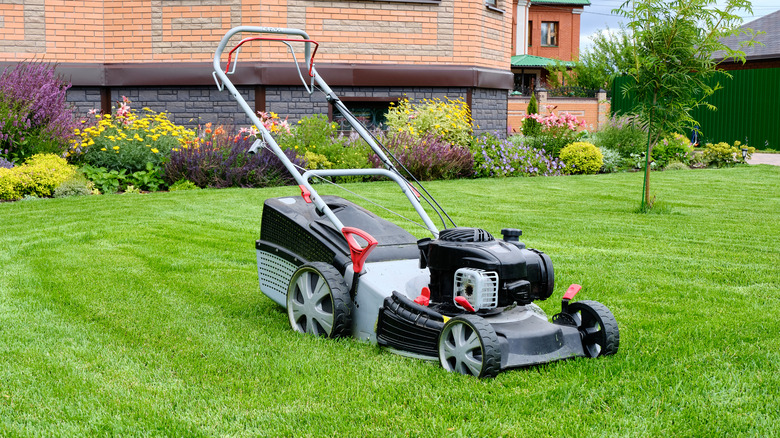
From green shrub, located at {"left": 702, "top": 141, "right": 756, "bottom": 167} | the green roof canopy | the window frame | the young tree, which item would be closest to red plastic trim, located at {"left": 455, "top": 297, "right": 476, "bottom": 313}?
the young tree

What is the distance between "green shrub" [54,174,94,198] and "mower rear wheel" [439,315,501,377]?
27.0ft

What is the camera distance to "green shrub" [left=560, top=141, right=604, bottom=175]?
590 inches

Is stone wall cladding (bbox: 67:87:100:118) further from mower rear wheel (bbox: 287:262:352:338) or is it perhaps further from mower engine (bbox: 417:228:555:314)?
mower engine (bbox: 417:228:555:314)

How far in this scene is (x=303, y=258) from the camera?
443cm

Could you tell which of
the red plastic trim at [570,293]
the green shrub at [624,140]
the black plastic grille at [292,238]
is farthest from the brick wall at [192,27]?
the red plastic trim at [570,293]

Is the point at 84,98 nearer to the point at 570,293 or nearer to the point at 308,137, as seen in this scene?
the point at 308,137

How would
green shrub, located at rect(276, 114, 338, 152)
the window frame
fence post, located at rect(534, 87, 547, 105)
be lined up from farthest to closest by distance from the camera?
the window frame
fence post, located at rect(534, 87, 547, 105)
green shrub, located at rect(276, 114, 338, 152)

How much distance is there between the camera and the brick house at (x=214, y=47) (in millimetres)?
14508

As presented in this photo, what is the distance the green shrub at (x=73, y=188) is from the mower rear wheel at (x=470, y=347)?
8.24 meters

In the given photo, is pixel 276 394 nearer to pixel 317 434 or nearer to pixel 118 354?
pixel 317 434

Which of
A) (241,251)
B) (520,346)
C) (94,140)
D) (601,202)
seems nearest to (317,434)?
(520,346)

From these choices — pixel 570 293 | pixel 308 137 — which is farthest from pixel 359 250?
pixel 308 137

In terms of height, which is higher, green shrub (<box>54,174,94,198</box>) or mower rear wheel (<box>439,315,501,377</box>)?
green shrub (<box>54,174,94,198</box>)

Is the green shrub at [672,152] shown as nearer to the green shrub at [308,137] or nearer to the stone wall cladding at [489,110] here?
the stone wall cladding at [489,110]
